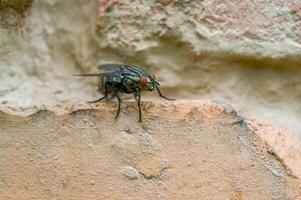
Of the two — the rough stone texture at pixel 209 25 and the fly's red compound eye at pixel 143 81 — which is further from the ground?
the rough stone texture at pixel 209 25

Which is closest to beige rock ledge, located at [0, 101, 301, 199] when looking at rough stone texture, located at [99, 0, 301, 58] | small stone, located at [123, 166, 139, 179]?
small stone, located at [123, 166, 139, 179]

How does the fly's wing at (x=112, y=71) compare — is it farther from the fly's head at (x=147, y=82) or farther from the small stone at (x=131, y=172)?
the small stone at (x=131, y=172)

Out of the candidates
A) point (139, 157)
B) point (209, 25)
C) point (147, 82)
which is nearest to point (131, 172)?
point (139, 157)

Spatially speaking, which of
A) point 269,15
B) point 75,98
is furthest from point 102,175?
point 269,15

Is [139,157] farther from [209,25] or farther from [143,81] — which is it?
[209,25]

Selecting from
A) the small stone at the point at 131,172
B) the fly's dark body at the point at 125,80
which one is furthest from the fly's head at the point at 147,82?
the small stone at the point at 131,172

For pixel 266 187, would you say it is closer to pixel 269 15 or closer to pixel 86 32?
pixel 269 15
